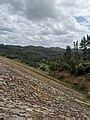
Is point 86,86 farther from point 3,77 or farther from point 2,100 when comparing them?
point 2,100

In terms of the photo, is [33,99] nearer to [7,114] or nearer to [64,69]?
[7,114]

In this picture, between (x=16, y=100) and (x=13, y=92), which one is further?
(x=13, y=92)

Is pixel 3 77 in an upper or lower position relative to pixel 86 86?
upper

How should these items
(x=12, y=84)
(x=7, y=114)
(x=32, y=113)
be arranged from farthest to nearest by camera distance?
(x=12, y=84)
(x=32, y=113)
(x=7, y=114)

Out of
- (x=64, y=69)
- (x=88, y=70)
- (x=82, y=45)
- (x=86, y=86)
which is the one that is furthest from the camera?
(x=82, y=45)

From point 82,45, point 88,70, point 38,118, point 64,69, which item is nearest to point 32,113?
point 38,118

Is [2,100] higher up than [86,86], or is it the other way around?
[2,100]

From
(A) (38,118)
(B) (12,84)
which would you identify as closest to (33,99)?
(B) (12,84)

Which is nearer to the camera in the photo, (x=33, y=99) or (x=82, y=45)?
(x=33, y=99)

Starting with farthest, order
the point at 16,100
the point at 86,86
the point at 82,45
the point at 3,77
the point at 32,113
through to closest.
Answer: the point at 82,45
the point at 86,86
the point at 3,77
the point at 16,100
the point at 32,113

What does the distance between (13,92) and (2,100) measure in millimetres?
2502

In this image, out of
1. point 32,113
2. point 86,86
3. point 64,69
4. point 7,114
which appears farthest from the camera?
point 64,69

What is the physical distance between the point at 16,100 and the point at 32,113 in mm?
2084

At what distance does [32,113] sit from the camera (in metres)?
15.2
